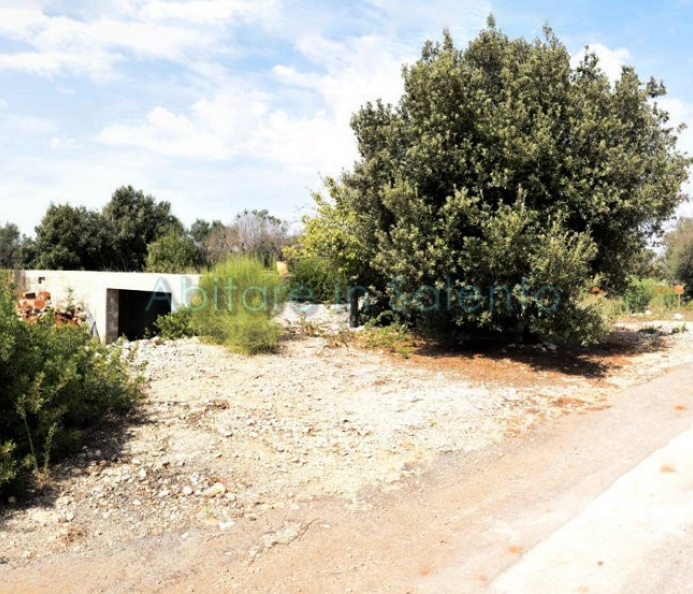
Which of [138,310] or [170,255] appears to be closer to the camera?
[138,310]

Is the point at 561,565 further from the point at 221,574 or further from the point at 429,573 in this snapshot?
the point at 221,574

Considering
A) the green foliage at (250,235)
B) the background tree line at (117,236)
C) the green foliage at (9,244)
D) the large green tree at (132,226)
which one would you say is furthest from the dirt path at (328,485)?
the green foliage at (9,244)

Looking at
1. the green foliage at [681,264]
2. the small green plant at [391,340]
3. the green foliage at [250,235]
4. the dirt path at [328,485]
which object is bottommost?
the dirt path at [328,485]

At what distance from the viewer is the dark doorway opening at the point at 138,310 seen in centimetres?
1371

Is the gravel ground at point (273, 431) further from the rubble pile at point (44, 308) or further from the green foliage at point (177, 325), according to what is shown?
the rubble pile at point (44, 308)

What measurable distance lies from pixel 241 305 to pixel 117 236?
23529mm

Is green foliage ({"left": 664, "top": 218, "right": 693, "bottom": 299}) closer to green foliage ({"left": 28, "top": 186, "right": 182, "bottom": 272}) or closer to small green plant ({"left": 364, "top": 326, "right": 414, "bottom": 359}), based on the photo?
small green plant ({"left": 364, "top": 326, "right": 414, "bottom": 359})

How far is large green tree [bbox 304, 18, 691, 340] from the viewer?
805 centimetres

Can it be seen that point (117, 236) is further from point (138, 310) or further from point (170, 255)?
point (138, 310)

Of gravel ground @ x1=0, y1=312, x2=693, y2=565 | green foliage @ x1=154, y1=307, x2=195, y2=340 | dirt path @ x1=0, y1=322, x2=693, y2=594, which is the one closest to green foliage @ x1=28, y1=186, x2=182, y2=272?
green foliage @ x1=154, y1=307, x2=195, y2=340

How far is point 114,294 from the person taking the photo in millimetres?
13438

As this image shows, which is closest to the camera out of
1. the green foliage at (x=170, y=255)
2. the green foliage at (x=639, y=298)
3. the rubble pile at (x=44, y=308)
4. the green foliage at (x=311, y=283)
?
the rubble pile at (x=44, y=308)

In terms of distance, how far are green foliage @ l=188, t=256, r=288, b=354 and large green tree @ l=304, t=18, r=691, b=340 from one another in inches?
70.7

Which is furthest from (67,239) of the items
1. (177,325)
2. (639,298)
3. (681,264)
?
(681,264)
